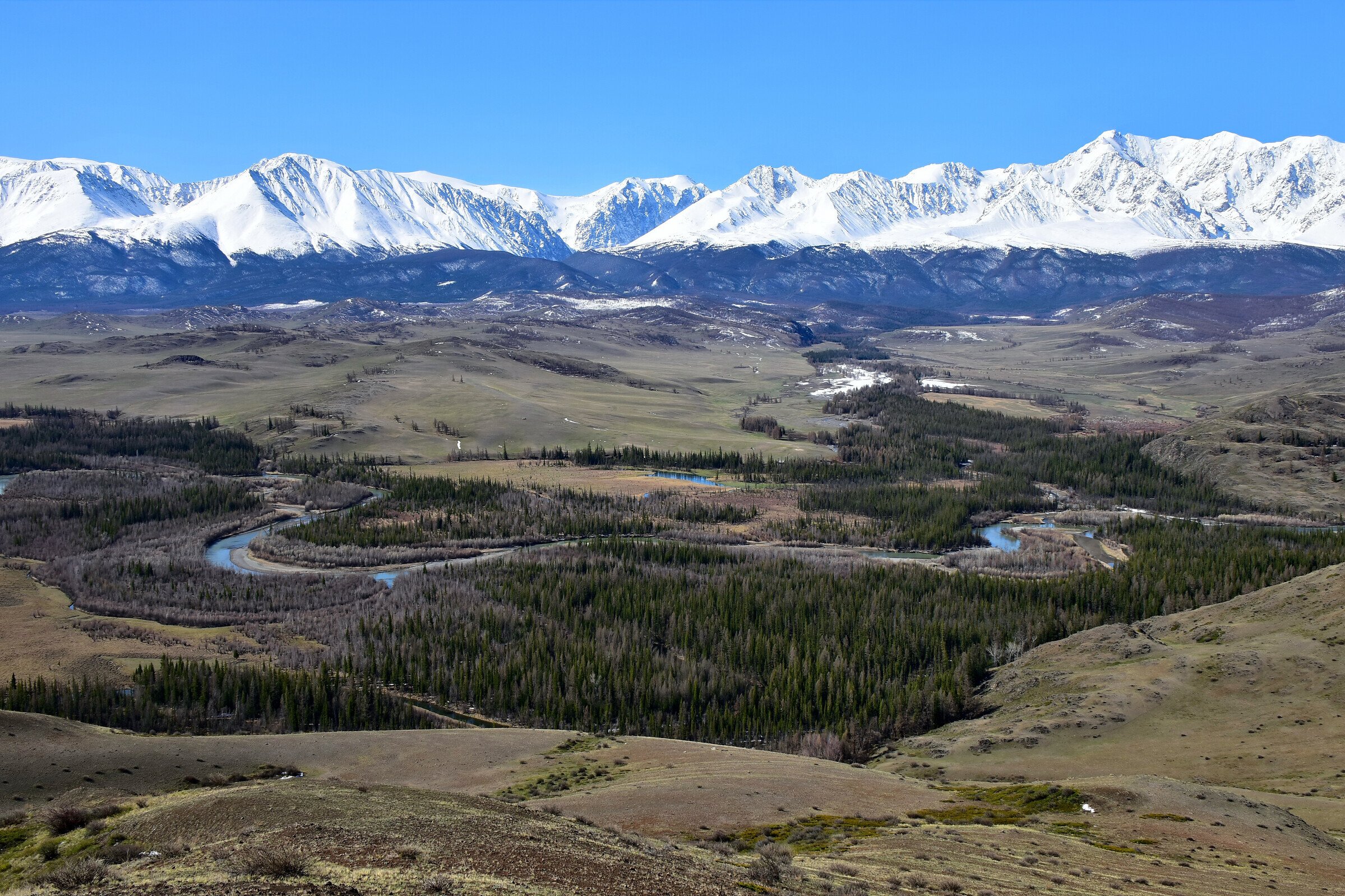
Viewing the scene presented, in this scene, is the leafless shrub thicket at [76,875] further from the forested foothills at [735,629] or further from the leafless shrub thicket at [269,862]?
the forested foothills at [735,629]

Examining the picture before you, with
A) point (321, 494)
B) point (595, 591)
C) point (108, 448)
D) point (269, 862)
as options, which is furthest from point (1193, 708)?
point (108, 448)

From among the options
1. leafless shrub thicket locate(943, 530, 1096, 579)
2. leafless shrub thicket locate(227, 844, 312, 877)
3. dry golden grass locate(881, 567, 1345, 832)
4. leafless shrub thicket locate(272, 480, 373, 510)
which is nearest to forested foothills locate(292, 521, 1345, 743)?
dry golden grass locate(881, 567, 1345, 832)

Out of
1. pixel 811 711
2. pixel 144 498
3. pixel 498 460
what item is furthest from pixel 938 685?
pixel 498 460

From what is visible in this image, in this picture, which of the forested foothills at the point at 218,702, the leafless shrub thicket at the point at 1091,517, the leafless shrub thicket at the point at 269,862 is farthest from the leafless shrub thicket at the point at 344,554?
the leafless shrub thicket at the point at 269,862

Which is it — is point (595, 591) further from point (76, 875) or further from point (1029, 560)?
point (76, 875)

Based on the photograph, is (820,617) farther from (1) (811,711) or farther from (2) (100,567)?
(2) (100,567)
